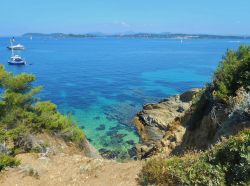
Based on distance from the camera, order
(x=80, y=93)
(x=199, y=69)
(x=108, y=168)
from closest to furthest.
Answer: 1. (x=108, y=168)
2. (x=80, y=93)
3. (x=199, y=69)

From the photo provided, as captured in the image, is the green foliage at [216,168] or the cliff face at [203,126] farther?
the cliff face at [203,126]

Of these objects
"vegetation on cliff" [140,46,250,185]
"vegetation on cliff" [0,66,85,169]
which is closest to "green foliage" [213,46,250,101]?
"vegetation on cliff" [140,46,250,185]

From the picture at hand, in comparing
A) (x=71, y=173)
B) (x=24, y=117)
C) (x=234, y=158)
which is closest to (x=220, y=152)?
(x=234, y=158)

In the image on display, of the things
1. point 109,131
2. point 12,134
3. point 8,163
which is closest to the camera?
point 8,163

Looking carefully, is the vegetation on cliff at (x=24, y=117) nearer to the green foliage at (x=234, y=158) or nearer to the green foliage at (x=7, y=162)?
the green foliage at (x=7, y=162)

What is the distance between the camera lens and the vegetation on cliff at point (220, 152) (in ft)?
33.0

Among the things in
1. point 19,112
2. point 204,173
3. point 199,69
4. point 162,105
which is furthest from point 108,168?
point 199,69

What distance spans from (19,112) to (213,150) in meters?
16.9

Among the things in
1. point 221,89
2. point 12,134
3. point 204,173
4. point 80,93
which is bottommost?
point 80,93

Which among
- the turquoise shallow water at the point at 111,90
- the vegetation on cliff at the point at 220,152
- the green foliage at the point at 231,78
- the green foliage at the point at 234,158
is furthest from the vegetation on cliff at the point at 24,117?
the green foliage at the point at 234,158

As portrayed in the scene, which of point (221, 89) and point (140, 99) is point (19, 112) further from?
point (140, 99)

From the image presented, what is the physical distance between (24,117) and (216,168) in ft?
57.5

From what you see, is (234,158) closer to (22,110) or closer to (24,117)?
(24,117)

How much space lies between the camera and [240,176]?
9828 mm
